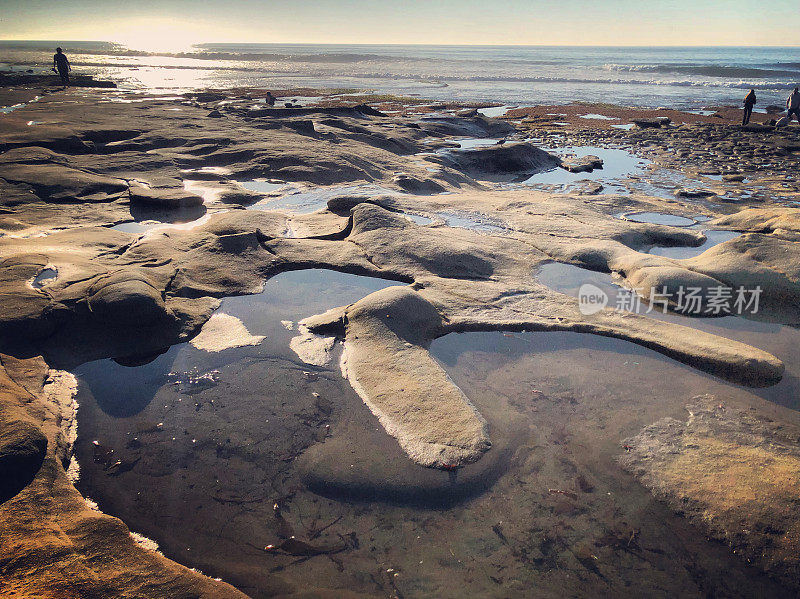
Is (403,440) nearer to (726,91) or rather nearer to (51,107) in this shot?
(51,107)

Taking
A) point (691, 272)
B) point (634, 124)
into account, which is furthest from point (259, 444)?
point (634, 124)

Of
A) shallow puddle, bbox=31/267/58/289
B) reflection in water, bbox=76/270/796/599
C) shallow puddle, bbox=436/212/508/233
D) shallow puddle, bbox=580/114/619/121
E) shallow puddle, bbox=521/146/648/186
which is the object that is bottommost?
reflection in water, bbox=76/270/796/599

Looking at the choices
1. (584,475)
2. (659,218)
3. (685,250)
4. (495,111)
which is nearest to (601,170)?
(659,218)

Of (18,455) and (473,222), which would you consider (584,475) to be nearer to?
(18,455)

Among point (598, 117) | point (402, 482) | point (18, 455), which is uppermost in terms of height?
point (598, 117)

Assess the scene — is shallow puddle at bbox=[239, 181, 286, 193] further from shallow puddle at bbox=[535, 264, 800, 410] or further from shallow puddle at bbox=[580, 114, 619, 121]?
shallow puddle at bbox=[580, 114, 619, 121]

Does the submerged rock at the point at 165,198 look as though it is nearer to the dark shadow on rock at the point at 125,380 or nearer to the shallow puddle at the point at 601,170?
the dark shadow on rock at the point at 125,380

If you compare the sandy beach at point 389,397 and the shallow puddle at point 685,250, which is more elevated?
the shallow puddle at point 685,250

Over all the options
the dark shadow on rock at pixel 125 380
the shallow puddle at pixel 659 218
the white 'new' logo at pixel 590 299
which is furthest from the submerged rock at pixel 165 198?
the shallow puddle at pixel 659 218

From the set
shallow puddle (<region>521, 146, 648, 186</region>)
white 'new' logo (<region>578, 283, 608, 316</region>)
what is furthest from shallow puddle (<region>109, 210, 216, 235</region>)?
shallow puddle (<region>521, 146, 648, 186</region>)
